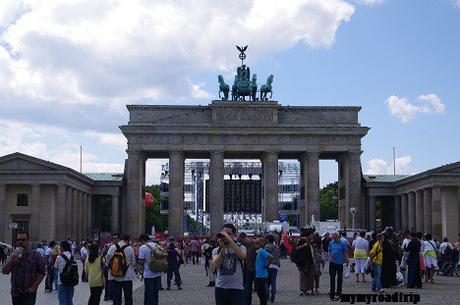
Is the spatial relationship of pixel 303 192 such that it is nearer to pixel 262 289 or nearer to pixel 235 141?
pixel 235 141

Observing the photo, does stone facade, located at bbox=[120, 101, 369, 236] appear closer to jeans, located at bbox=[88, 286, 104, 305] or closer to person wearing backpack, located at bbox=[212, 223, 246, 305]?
A: jeans, located at bbox=[88, 286, 104, 305]

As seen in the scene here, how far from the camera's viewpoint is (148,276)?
21469mm

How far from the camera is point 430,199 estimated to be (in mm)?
81500

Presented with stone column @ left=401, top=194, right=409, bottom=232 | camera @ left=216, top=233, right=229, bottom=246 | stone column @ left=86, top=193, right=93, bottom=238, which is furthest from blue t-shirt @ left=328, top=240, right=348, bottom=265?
stone column @ left=86, top=193, right=93, bottom=238

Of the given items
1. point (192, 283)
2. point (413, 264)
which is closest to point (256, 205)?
point (192, 283)

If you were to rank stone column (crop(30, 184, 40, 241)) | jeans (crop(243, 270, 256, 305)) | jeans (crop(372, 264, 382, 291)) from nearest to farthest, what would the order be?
jeans (crop(243, 270, 256, 305)), jeans (crop(372, 264, 382, 291)), stone column (crop(30, 184, 40, 241))

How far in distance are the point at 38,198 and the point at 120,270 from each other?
65600 mm

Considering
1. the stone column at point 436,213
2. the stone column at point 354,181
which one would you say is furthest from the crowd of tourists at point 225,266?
the stone column at point 354,181

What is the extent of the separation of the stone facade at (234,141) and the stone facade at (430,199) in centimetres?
504

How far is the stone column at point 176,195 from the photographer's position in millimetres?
92500

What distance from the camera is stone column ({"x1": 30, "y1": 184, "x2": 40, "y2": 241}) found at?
82.5 metres

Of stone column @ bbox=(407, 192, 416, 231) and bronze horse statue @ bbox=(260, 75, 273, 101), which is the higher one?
bronze horse statue @ bbox=(260, 75, 273, 101)

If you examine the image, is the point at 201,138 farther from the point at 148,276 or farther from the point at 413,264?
the point at 148,276

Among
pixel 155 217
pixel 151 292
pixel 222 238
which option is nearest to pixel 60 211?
pixel 151 292
